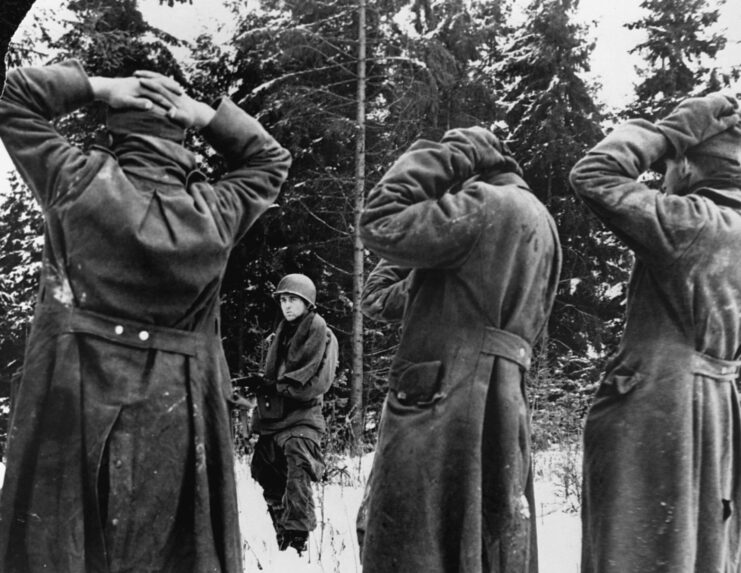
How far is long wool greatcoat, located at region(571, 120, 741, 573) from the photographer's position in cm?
417

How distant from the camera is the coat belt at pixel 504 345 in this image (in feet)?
13.0

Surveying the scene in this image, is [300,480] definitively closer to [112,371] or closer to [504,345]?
[504,345]

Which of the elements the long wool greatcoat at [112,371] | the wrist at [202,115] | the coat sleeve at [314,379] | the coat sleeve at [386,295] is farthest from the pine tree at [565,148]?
the long wool greatcoat at [112,371]

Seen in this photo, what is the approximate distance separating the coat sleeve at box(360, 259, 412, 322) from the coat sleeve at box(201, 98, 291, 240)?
4.82 feet

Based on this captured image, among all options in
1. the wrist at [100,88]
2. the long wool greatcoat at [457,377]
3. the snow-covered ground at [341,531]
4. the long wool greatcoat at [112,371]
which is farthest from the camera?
the snow-covered ground at [341,531]

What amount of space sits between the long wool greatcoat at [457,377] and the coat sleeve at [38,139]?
1339 millimetres

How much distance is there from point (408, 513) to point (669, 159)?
2140mm

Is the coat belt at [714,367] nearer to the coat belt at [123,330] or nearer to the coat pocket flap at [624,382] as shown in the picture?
the coat pocket flap at [624,382]

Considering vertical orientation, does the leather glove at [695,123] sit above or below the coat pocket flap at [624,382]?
above

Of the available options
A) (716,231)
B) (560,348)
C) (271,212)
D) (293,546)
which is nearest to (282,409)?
(293,546)

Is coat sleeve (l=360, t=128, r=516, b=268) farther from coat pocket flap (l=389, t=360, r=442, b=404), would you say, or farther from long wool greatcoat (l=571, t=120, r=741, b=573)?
long wool greatcoat (l=571, t=120, r=741, b=573)

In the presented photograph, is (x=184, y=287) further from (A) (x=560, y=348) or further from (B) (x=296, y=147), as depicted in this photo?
(A) (x=560, y=348)

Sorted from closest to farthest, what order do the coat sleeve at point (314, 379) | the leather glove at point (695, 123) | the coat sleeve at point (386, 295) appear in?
the leather glove at point (695, 123) < the coat sleeve at point (386, 295) < the coat sleeve at point (314, 379)

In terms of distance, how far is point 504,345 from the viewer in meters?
4.00
